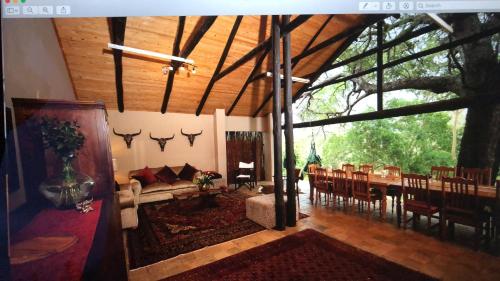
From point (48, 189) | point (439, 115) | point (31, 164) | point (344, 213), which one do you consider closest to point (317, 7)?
point (48, 189)

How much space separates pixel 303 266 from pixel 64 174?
7.53ft

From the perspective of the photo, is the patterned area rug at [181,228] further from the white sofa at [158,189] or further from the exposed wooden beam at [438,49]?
the exposed wooden beam at [438,49]

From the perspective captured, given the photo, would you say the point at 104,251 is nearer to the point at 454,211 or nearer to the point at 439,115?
the point at 454,211

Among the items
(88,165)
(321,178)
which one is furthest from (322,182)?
(88,165)

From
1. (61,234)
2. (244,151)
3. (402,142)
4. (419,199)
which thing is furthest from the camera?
(244,151)

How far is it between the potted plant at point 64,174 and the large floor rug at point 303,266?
1231 mm

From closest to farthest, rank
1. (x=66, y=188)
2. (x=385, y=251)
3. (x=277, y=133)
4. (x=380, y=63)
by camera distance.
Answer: (x=66, y=188) < (x=385, y=251) < (x=277, y=133) < (x=380, y=63)

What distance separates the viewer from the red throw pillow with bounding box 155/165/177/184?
18.0 ft

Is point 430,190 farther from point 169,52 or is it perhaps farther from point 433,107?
point 169,52

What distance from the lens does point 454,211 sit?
260 cm

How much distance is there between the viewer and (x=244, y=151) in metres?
7.67

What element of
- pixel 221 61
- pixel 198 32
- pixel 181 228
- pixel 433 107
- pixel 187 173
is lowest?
pixel 181 228

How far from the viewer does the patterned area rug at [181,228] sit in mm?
2658

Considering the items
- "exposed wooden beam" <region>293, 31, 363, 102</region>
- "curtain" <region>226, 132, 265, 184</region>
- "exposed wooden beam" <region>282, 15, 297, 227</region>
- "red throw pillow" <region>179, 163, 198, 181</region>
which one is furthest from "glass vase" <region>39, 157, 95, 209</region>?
"exposed wooden beam" <region>293, 31, 363, 102</region>
